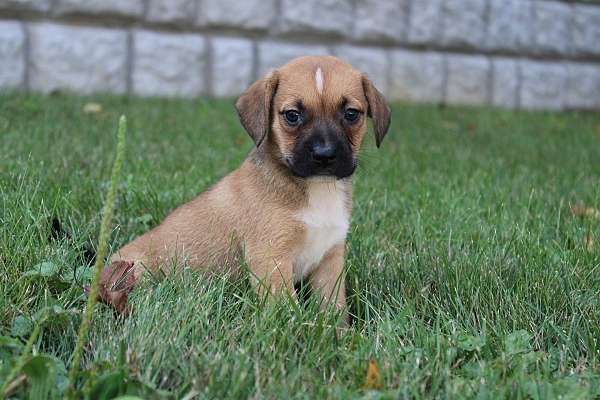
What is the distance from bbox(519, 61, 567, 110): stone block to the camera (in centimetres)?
1020

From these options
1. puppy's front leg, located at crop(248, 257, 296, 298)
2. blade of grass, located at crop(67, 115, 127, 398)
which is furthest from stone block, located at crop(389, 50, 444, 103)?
blade of grass, located at crop(67, 115, 127, 398)

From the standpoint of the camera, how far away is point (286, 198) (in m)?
2.79

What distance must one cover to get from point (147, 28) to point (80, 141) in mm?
3194

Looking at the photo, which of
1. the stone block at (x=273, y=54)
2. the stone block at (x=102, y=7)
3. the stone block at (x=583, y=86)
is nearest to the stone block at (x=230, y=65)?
the stone block at (x=273, y=54)

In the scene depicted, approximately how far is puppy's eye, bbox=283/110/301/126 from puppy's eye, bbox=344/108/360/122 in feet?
0.62

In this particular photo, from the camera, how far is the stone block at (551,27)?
1011 centimetres

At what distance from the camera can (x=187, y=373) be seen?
77.7 inches

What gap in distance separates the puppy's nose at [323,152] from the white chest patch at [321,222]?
0.15 meters

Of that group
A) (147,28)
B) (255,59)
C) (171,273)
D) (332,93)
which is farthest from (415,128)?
(171,273)

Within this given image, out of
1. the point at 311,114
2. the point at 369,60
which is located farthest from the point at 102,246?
the point at 369,60

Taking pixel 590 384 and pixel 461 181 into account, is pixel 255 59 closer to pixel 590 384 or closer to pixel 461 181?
pixel 461 181

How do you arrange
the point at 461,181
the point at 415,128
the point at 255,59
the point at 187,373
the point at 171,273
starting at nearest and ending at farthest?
1. the point at 187,373
2. the point at 171,273
3. the point at 461,181
4. the point at 415,128
5. the point at 255,59

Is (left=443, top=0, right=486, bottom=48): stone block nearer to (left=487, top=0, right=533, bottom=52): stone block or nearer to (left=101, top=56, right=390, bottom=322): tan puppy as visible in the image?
(left=487, top=0, right=533, bottom=52): stone block

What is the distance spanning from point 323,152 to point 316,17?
6.23 meters
